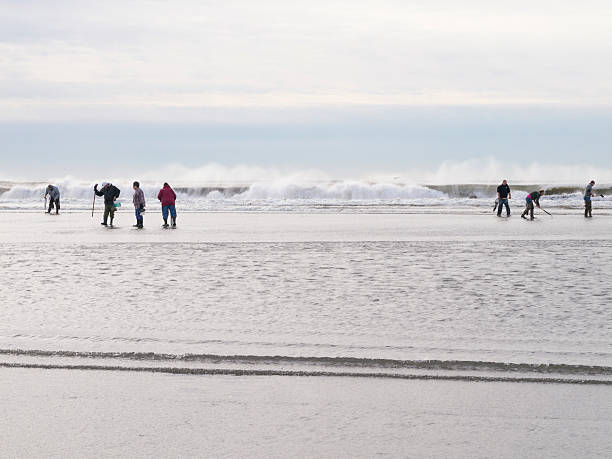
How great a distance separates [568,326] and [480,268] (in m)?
5.50

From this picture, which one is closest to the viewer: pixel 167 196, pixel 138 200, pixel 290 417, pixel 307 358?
pixel 290 417

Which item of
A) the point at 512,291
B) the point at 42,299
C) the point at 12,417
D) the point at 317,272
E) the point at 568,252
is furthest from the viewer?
the point at 568,252

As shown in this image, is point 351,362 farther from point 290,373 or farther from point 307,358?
point 290,373

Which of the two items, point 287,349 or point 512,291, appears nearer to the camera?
point 287,349

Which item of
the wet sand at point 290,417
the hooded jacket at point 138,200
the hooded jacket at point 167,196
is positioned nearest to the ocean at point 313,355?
the wet sand at point 290,417

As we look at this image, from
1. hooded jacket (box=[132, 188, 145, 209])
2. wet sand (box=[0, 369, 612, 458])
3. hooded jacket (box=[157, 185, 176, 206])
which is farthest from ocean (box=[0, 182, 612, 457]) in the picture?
hooded jacket (box=[157, 185, 176, 206])

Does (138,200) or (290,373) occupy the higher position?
(138,200)

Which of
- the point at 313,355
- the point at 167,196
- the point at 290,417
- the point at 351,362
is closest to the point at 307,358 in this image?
the point at 313,355

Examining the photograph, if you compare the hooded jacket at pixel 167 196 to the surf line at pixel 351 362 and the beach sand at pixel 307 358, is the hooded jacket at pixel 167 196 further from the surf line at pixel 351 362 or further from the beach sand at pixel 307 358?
the surf line at pixel 351 362

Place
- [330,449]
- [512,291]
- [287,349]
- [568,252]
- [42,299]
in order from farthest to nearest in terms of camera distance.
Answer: [568,252], [512,291], [42,299], [287,349], [330,449]

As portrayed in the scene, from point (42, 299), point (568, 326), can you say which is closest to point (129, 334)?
point (42, 299)

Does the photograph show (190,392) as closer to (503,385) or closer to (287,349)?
(287,349)

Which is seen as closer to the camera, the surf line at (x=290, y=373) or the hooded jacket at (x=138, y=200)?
the surf line at (x=290, y=373)

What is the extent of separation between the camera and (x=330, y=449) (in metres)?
4.64
